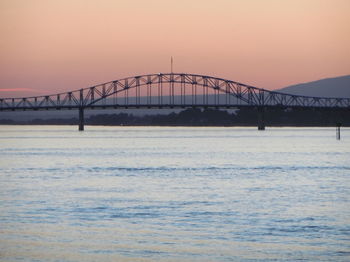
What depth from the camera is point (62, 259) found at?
18719 millimetres

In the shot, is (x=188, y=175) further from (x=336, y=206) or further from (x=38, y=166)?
(x=336, y=206)

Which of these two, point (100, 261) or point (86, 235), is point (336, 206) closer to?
point (86, 235)

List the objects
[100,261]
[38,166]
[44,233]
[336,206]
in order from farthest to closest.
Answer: [38,166]
[336,206]
[44,233]
[100,261]

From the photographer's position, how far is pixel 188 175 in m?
45.2

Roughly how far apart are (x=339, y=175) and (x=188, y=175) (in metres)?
7.22

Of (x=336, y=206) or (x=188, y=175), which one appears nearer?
(x=336, y=206)

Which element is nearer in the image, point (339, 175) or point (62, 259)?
point (62, 259)

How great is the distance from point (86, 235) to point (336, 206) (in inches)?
372

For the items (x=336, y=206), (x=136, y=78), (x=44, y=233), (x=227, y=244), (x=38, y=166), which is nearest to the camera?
(x=227, y=244)

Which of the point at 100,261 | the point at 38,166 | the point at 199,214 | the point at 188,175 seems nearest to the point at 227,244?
the point at 100,261

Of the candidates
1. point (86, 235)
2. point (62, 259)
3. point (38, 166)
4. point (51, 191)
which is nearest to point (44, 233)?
point (86, 235)

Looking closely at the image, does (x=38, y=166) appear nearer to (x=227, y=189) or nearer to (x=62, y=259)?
(x=227, y=189)

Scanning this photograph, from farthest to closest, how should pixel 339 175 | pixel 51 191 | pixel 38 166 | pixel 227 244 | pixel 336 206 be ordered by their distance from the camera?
pixel 38 166 < pixel 339 175 < pixel 51 191 < pixel 336 206 < pixel 227 244

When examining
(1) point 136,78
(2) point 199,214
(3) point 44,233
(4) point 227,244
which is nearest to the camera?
(4) point 227,244
